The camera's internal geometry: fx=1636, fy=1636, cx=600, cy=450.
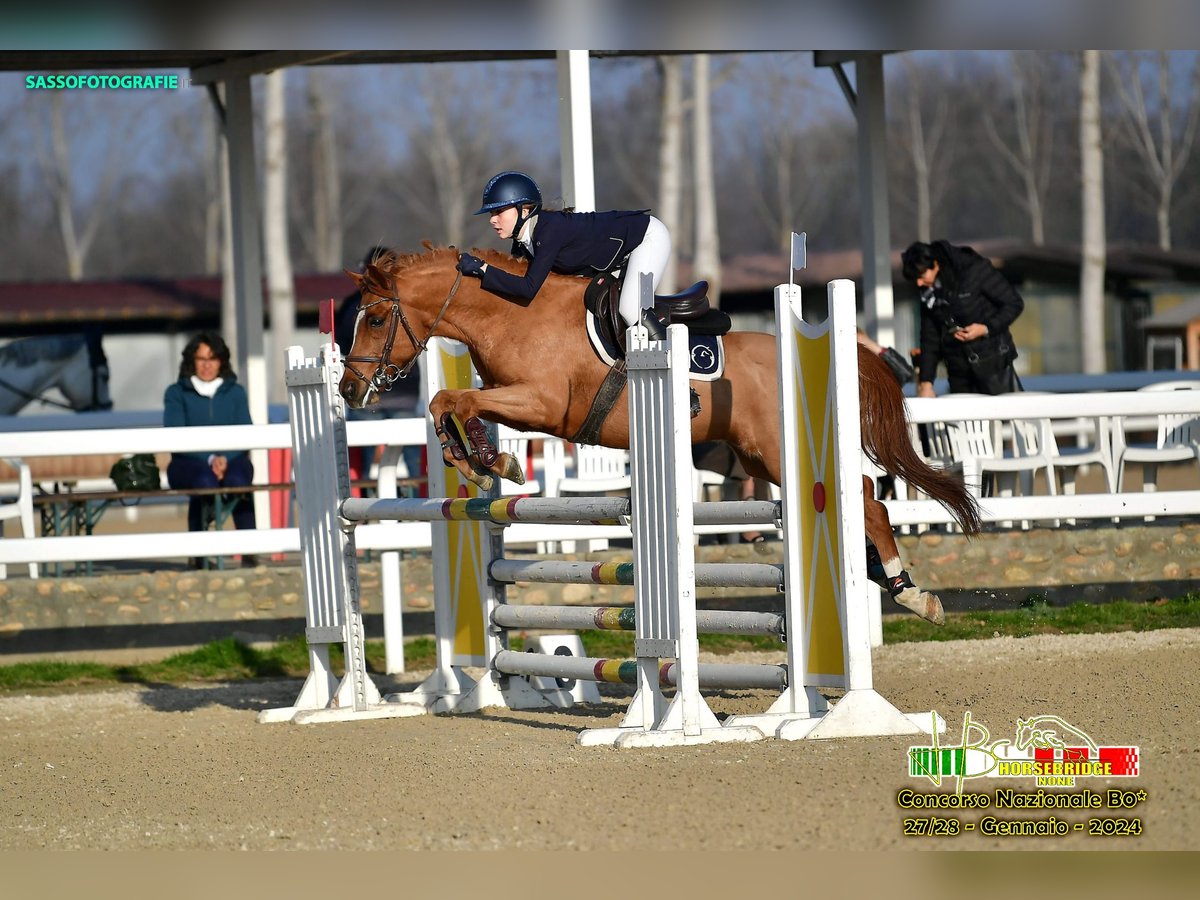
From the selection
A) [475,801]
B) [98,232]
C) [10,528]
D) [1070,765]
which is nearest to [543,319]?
[475,801]

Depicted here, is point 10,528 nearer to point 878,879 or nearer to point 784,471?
point 784,471

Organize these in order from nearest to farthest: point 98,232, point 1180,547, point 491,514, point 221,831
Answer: point 221,831
point 491,514
point 1180,547
point 98,232

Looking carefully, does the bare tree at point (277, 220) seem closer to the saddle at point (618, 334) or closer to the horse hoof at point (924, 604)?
the saddle at point (618, 334)

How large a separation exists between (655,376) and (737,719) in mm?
1241

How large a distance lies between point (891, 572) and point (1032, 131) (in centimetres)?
5232

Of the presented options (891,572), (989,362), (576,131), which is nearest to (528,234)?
(891,572)

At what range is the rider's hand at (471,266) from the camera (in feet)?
20.5

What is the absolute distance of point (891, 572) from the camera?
5.96 meters

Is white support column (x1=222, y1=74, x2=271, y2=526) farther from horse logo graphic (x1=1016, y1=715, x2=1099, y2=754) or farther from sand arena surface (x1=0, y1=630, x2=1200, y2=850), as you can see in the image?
horse logo graphic (x1=1016, y1=715, x2=1099, y2=754)

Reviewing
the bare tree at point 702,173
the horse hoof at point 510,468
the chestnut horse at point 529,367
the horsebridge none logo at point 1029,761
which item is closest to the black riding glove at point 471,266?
the chestnut horse at point 529,367

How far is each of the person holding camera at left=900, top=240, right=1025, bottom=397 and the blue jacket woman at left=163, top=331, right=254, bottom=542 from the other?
396cm

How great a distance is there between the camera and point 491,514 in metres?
6.03

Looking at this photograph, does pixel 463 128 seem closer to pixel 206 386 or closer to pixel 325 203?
pixel 325 203

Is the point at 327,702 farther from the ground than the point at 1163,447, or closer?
closer
